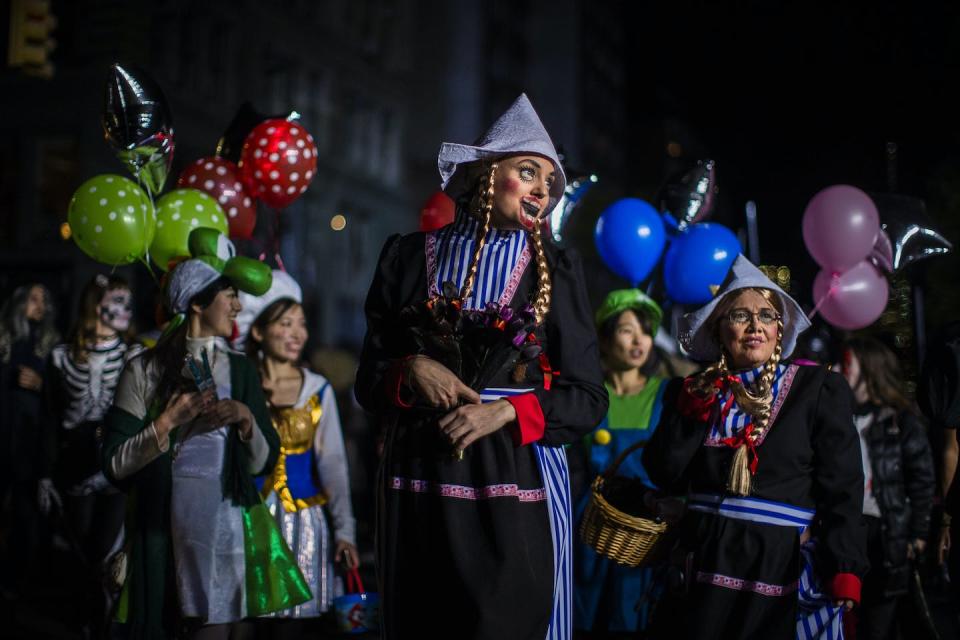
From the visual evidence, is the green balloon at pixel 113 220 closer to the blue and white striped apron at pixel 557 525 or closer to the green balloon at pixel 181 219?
the green balloon at pixel 181 219

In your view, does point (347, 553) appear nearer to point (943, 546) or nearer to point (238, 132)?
point (238, 132)

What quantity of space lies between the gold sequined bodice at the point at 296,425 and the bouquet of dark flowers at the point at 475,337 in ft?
8.86

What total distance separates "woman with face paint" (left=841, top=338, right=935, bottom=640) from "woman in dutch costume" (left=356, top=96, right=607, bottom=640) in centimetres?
365

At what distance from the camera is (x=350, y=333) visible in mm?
33688

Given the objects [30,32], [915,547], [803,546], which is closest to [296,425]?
[803,546]

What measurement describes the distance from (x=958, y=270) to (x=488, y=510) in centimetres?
1525

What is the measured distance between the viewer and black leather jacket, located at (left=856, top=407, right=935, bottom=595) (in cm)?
665

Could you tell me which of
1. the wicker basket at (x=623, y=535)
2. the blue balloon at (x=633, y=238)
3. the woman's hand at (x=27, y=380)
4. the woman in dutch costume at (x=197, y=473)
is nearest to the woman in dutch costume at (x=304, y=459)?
the woman in dutch costume at (x=197, y=473)

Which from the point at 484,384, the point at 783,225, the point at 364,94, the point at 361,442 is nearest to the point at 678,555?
the point at 484,384

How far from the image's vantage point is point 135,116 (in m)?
6.12

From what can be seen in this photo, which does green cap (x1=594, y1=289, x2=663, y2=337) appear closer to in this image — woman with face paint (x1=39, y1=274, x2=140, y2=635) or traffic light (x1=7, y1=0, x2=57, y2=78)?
woman with face paint (x1=39, y1=274, x2=140, y2=635)

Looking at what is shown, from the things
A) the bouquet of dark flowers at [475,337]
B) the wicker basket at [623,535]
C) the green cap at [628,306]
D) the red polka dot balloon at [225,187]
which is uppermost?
the red polka dot balloon at [225,187]

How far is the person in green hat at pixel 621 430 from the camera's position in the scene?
620 cm

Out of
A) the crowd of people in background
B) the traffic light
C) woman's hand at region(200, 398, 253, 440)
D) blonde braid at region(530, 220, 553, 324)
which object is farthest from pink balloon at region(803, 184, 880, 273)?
the traffic light
